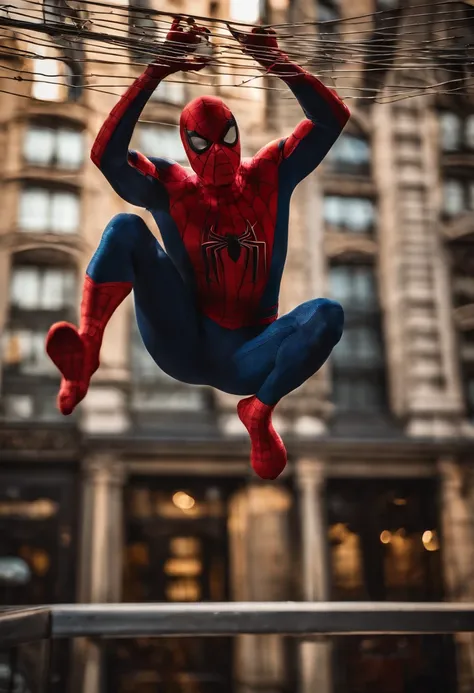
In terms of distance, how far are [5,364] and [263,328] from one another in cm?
470

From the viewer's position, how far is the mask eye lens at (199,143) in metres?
1.68

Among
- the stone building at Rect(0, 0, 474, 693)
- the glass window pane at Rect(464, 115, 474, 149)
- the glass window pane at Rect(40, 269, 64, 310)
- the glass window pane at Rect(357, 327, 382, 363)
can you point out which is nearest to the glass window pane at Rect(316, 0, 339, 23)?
the stone building at Rect(0, 0, 474, 693)

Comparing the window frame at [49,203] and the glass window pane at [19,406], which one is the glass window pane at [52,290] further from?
the glass window pane at [19,406]

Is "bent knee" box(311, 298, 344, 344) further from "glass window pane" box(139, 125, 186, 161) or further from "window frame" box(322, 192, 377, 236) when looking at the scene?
"window frame" box(322, 192, 377, 236)

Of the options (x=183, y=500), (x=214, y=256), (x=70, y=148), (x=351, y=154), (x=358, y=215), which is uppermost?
(x=351, y=154)

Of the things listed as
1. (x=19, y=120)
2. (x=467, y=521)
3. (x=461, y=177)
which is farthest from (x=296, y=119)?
(x=467, y=521)

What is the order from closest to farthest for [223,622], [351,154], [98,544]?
[223,622], [98,544], [351,154]

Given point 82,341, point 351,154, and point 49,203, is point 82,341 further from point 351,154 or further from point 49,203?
Result: point 351,154

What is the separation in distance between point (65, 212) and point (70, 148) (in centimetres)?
58

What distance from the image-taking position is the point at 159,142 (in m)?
6.21

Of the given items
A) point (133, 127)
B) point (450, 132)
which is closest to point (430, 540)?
point (450, 132)

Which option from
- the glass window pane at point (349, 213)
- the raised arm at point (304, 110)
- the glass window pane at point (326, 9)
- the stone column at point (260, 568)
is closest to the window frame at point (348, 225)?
the glass window pane at point (349, 213)

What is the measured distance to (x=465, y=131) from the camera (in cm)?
698

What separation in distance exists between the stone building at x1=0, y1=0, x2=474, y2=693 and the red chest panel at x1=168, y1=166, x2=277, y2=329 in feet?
13.2
